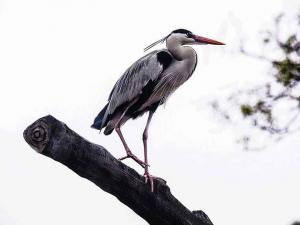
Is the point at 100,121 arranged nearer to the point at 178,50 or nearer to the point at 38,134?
the point at 178,50

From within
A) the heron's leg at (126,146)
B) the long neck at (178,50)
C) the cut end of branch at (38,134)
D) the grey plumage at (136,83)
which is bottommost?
the cut end of branch at (38,134)

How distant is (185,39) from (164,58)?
347 millimetres

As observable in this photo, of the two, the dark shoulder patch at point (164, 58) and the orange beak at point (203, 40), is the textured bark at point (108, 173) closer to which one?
the dark shoulder patch at point (164, 58)

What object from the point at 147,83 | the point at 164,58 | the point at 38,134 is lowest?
the point at 38,134

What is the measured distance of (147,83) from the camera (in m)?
4.83

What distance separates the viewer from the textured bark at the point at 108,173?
9.42ft

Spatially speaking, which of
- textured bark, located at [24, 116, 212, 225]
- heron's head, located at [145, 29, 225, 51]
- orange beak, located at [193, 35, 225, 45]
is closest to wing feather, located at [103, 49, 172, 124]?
heron's head, located at [145, 29, 225, 51]

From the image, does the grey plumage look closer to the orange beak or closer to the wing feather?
the wing feather

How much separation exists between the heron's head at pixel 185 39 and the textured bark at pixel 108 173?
1.73m

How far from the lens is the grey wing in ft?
15.8

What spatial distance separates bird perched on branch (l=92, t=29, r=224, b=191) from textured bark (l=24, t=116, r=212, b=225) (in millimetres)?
1269

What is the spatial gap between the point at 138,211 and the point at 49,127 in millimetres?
706

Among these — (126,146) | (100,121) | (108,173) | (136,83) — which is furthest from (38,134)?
(136,83)

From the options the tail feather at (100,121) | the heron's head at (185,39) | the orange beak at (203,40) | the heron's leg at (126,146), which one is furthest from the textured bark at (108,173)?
the orange beak at (203,40)
